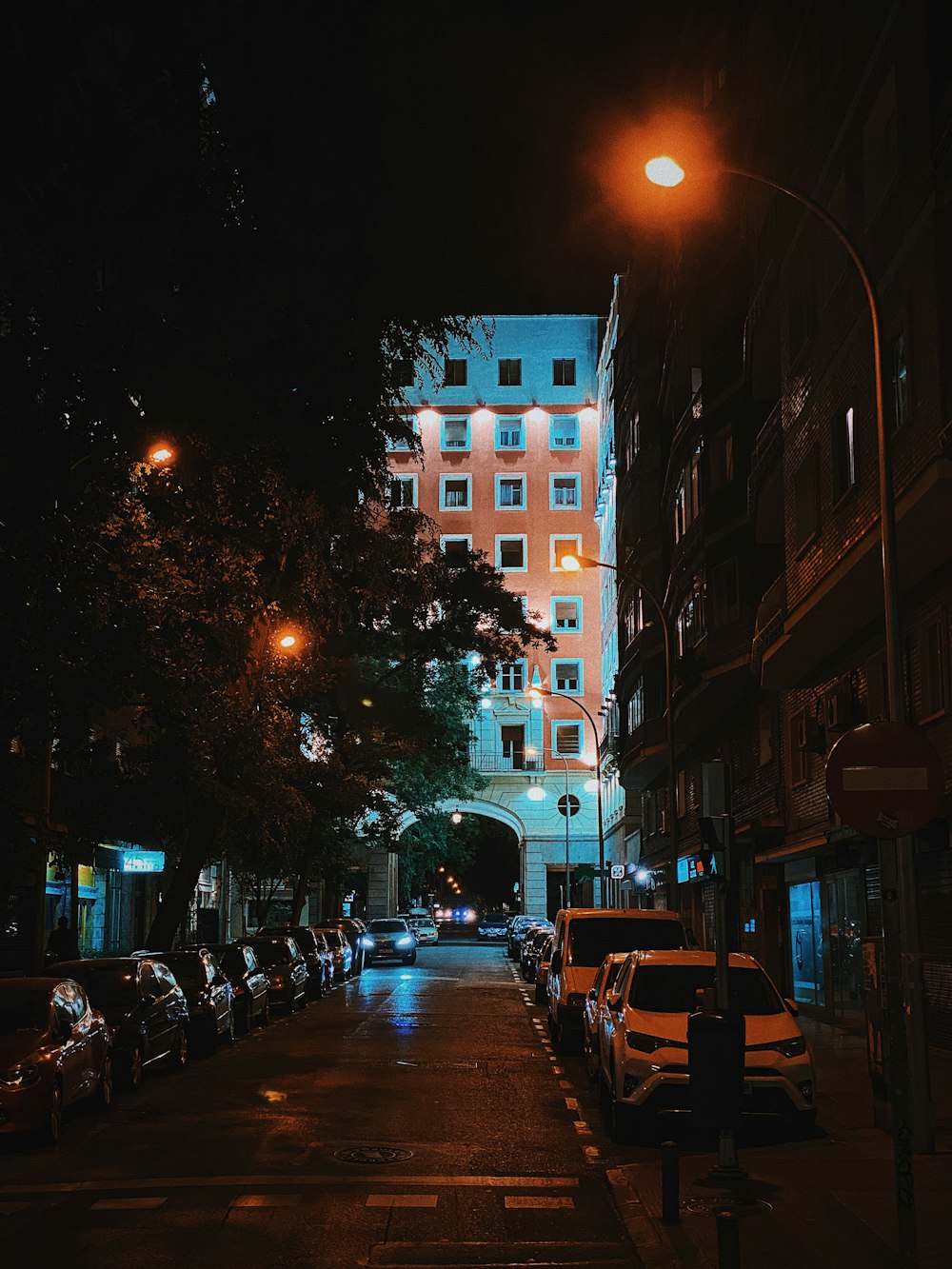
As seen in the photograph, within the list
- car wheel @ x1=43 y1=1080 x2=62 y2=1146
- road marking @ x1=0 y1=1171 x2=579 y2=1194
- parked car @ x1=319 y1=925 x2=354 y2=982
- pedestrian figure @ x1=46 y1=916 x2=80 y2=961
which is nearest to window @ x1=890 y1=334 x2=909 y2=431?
road marking @ x1=0 y1=1171 x2=579 y2=1194

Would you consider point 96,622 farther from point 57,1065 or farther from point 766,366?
point 766,366

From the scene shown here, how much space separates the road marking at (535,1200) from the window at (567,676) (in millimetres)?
72902

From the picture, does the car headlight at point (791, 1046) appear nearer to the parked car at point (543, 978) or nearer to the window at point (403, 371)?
the window at point (403, 371)

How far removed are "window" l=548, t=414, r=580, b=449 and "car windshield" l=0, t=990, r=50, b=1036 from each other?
74391 mm

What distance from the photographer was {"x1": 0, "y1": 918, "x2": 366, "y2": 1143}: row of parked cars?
13680 mm

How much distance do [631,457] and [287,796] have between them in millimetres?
25120

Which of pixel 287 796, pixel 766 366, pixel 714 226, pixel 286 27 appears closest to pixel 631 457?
pixel 714 226

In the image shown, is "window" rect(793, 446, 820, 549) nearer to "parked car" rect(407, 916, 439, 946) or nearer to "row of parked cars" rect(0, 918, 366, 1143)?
"row of parked cars" rect(0, 918, 366, 1143)

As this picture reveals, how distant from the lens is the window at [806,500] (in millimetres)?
24031

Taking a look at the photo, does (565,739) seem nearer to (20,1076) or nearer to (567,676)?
(567,676)

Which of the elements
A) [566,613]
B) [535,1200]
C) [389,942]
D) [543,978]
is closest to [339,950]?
[389,942]

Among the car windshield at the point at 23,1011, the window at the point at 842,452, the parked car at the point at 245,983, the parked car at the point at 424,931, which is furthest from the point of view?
the parked car at the point at 424,931

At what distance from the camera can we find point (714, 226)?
35.2 m

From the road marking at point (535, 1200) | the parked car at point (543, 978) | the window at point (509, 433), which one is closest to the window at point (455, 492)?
the window at point (509, 433)
